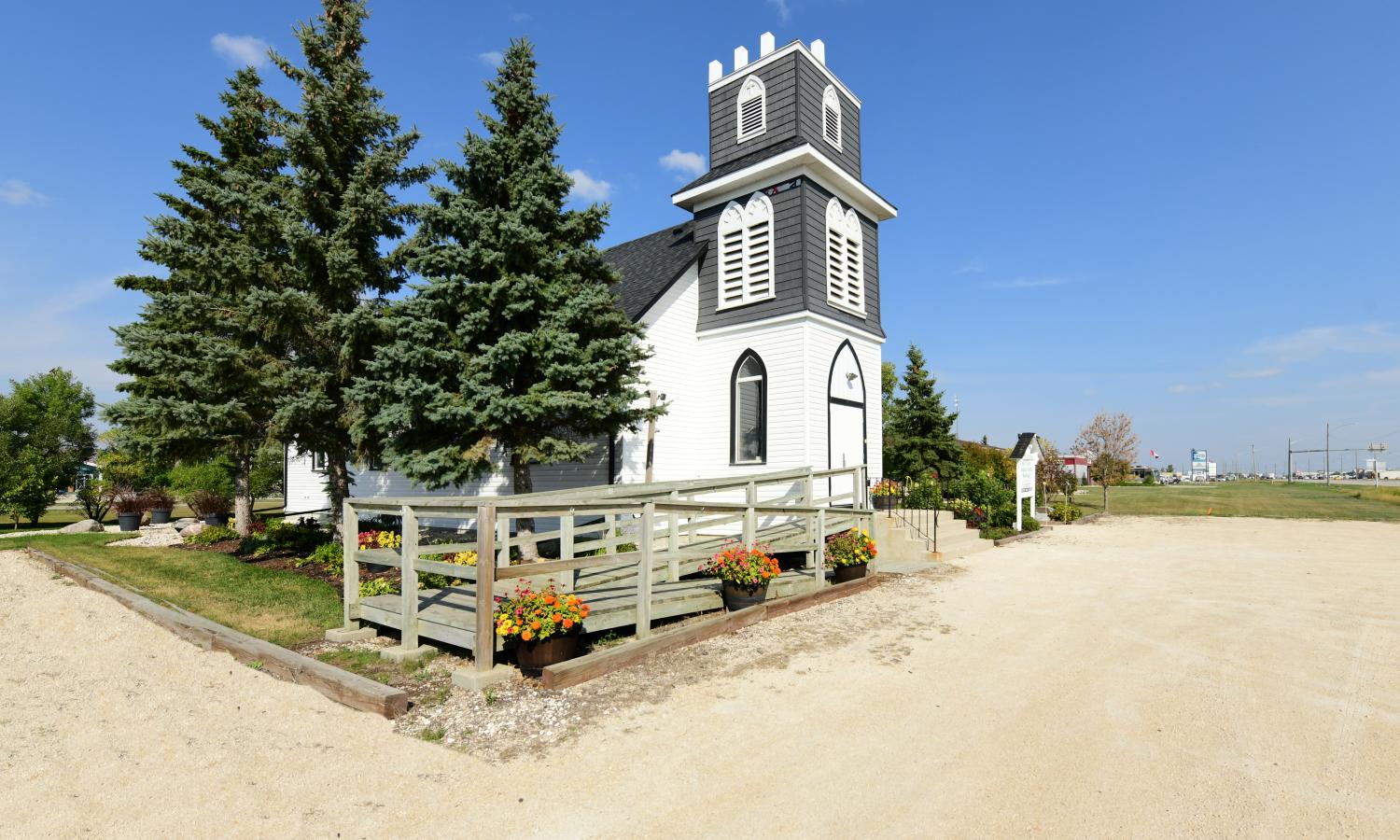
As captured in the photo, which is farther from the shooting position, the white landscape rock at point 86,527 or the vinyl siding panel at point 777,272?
the white landscape rock at point 86,527

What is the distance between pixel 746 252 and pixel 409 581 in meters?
10.9

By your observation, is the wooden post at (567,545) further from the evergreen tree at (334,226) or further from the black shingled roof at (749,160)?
the black shingled roof at (749,160)

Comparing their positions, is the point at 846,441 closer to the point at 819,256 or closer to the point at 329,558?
the point at 819,256

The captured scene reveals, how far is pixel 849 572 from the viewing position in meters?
10.2

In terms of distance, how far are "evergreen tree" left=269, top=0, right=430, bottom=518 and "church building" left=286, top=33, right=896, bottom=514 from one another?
13.3 ft

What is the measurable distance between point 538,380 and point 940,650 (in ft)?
25.1

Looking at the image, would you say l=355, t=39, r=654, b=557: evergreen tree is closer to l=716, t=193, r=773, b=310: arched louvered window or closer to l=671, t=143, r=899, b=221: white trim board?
l=716, t=193, r=773, b=310: arched louvered window

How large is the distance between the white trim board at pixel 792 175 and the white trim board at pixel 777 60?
2746mm

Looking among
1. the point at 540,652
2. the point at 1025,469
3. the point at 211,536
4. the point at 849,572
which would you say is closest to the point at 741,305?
the point at 849,572

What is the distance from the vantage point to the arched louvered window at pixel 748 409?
14.1 meters

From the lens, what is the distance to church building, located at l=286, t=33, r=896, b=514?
13703 mm

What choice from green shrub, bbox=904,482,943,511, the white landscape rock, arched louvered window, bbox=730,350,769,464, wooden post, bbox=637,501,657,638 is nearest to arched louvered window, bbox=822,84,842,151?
arched louvered window, bbox=730,350,769,464

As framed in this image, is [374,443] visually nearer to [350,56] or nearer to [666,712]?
[350,56]

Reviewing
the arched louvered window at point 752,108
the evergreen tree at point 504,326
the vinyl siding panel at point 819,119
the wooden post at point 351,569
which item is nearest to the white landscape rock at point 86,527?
the evergreen tree at point 504,326
